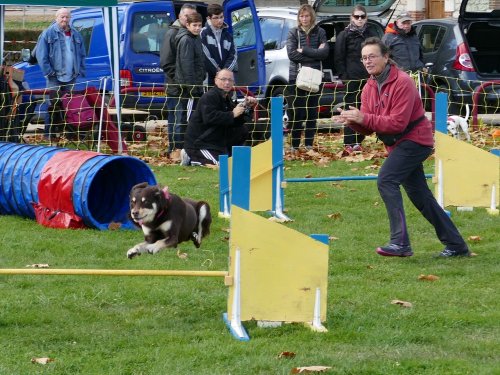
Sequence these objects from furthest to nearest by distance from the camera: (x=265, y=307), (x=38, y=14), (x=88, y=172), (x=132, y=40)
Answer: (x=38, y=14) → (x=132, y=40) → (x=88, y=172) → (x=265, y=307)

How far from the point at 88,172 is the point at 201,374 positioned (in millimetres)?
4999

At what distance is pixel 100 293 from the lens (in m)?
8.12

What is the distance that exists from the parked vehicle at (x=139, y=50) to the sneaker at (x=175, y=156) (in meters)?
2.25

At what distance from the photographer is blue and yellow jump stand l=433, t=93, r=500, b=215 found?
1139 centimetres

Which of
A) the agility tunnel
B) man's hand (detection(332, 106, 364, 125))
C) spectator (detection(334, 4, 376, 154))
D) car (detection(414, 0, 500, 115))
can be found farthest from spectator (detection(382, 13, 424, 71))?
man's hand (detection(332, 106, 364, 125))

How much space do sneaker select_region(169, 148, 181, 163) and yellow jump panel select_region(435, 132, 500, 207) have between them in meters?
4.92

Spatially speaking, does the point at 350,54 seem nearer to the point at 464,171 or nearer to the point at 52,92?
the point at 52,92

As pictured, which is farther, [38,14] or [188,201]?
[38,14]

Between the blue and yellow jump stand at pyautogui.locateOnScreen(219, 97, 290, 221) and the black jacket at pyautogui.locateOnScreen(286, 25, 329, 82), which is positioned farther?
the black jacket at pyautogui.locateOnScreen(286, 25, 329, 82)

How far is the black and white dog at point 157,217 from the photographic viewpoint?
9.05 meters

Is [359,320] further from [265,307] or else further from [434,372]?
[434,372]

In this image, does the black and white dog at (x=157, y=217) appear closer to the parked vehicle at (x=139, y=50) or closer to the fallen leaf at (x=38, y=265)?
the fallen leaf at (x=38, y=265)

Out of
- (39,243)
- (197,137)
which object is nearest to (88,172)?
(39,243)

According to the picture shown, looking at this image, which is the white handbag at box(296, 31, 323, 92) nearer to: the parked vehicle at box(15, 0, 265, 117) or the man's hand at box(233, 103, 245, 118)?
the man's hand at box(233, 103, 245, 118)
